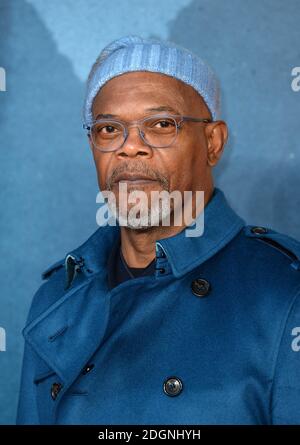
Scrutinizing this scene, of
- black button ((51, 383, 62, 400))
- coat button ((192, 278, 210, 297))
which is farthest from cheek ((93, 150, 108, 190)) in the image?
black button ((51, 383, 62, 400))

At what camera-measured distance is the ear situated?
1710 mm

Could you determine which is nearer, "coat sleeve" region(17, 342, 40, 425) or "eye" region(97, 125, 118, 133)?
"eye" region(97, 125, 118, 133)

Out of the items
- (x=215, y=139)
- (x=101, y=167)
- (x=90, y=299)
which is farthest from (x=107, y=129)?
(x=90, y=299)

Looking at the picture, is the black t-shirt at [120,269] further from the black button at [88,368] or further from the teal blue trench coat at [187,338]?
the black button at [88,368]

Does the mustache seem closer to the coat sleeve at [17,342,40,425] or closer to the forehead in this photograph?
the forehead

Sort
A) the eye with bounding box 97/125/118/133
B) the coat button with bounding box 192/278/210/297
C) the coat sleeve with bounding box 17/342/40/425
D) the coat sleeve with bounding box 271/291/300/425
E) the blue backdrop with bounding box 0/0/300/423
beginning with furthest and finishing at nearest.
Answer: the blue backdrop with bounding box 0/0/300/423
the coat sleeve with bounding box 17/342/40/425
the eye with bounding box 97/125/118/133
the coat button with bounding box 192/278/210/297
the coat sleeve with bounding box 271/291/300/425

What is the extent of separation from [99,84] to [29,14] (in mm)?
727

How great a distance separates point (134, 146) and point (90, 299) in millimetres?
381

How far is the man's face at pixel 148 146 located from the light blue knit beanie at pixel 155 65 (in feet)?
0.05

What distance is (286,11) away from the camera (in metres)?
2.18

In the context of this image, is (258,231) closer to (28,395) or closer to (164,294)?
(164,294)

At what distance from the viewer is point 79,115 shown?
229 centimetres

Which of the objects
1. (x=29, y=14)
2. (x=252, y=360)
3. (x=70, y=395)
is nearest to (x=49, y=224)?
(x=29, y=14)

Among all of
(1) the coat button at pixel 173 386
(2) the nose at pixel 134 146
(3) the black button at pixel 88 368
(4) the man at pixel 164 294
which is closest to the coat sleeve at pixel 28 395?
(4) the man at pixel 164 294
